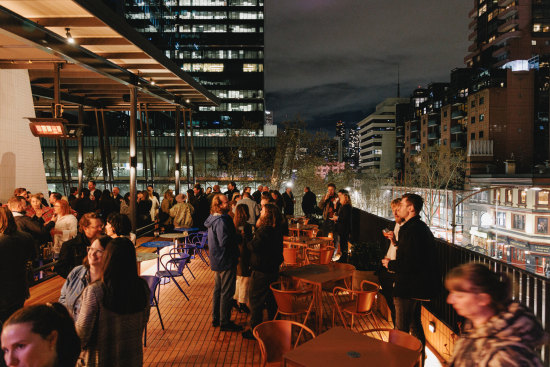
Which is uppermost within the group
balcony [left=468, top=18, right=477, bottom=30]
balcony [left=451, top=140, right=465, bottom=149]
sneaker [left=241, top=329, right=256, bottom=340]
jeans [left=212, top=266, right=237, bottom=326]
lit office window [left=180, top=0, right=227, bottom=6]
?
lit office window [left=180, top=0, right=227, bottom=6]

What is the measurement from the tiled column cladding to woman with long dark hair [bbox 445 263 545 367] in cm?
1118

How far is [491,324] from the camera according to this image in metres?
1.67

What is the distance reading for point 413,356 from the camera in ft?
8.96

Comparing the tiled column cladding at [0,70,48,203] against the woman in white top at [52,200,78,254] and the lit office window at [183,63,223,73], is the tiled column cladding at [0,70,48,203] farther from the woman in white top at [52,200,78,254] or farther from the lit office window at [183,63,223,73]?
the lit office window at [183,63,223,73]

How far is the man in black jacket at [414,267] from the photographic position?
141 inches

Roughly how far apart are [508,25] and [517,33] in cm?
258

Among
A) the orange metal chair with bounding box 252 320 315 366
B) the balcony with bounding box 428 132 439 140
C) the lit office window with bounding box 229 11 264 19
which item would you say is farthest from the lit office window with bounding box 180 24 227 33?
the orange metal chair with bounding box 252 320 315 366

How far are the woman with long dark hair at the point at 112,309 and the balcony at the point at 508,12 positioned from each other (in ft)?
241

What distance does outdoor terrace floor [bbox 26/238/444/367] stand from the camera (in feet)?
14.2

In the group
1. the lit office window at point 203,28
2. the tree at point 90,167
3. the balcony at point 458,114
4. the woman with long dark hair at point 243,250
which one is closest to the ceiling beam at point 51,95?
the woman with long dark hair at point 243,250

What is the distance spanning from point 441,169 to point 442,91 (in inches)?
965

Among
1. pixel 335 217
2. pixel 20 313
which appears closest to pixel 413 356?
pixel 20 313

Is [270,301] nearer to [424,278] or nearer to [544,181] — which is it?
[424,278]

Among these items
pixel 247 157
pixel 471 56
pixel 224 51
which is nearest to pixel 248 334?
pixel 247 157
